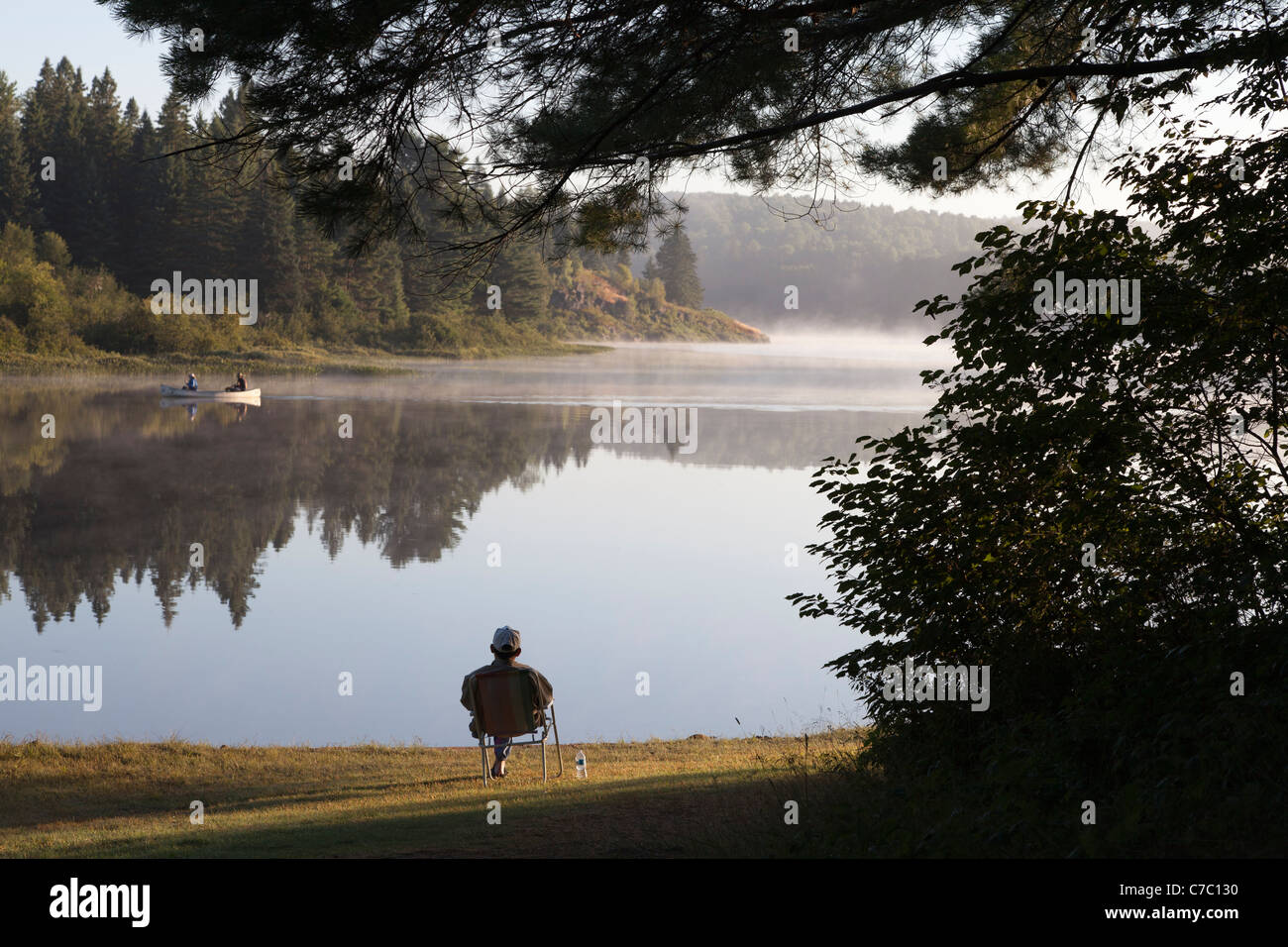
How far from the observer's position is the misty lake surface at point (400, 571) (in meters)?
10.3

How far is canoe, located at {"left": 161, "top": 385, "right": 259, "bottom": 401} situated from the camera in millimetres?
34438

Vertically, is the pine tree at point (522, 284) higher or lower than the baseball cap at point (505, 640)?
higher

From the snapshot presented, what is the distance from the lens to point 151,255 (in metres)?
54.3

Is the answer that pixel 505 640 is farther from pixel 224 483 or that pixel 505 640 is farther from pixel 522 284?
pixel 522 284

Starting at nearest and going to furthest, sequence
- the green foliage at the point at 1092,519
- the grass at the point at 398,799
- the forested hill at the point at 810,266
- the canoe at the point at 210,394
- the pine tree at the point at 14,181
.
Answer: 1. the green foliage at the point at 1092,519
2. the grass at the point at 398,799
3. the canoe at the point at 210,394
4. the pine tree at the point at 14,181
5. the forested hill at the point at 810,266

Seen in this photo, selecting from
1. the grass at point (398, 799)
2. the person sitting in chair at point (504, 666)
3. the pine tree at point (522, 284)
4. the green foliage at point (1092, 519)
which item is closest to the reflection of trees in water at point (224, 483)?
the grass at point (398, 799)

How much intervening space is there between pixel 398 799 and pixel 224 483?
16.2m

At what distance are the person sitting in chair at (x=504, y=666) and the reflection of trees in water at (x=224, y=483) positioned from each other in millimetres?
6270

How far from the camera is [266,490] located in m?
21.0

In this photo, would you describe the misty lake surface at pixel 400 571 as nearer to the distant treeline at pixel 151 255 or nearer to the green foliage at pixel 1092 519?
the green foliage at pixel 1092 519

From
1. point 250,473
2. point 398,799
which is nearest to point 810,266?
point 250,473

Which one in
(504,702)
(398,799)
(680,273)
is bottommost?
(398,799)

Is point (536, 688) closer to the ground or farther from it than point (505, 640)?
closer to the ground

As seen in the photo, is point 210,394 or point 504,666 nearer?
point 504,666
